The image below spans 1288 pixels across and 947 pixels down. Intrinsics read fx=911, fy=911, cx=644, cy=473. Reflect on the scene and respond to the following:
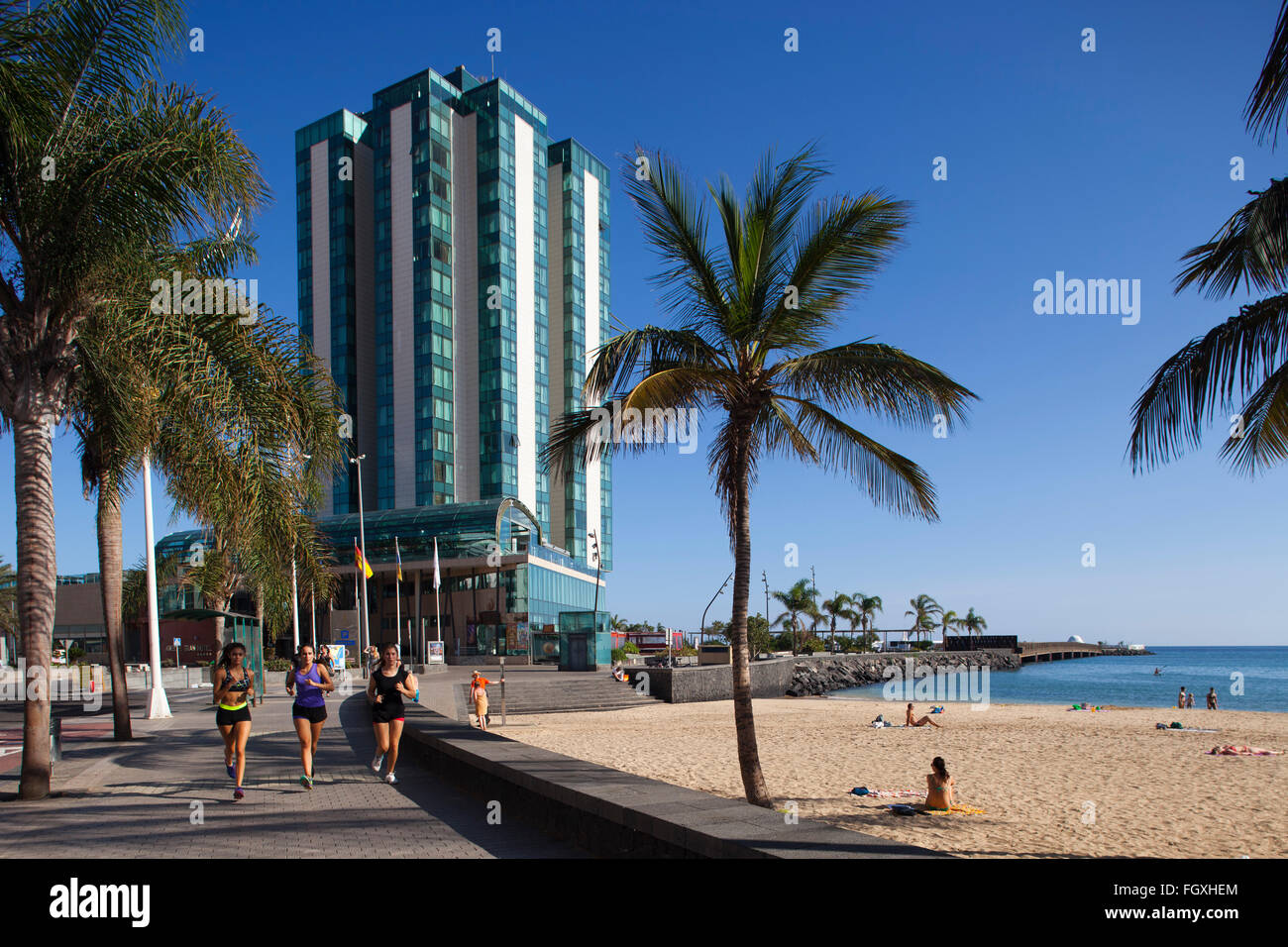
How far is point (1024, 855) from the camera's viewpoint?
945 centimetres

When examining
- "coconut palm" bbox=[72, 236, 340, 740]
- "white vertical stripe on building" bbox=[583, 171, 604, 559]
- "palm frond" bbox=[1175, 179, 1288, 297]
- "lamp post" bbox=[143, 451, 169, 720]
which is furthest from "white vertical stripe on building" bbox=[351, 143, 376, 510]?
"palm frond" bbox=[1175, 179, 1288, 297]

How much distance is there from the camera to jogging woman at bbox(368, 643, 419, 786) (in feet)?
31.7

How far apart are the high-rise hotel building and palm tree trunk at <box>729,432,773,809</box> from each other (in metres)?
71.6

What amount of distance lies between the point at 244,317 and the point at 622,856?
25.8 ft

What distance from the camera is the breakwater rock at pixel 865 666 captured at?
6131 cm

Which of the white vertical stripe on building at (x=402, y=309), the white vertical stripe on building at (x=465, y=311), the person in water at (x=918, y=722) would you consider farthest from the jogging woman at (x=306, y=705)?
the white vertical stripe on building at (x=465, y=311)

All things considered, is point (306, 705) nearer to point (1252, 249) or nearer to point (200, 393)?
point (200, 393)

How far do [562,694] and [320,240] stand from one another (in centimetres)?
7330

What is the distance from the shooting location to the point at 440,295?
85438 mm

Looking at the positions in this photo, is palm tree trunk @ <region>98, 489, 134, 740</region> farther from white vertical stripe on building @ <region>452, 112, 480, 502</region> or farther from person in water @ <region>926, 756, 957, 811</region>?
white vertical stripe on building @ <region>452, 112, 480, 502</region>

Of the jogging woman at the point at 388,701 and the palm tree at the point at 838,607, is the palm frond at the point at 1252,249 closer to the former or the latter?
the jogging woman at the point at 388,701

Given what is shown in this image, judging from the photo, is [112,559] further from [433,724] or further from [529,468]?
[529,468]

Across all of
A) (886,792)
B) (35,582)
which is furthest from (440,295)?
(35,582)

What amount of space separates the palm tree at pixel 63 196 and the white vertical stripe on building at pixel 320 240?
83.4 metres
